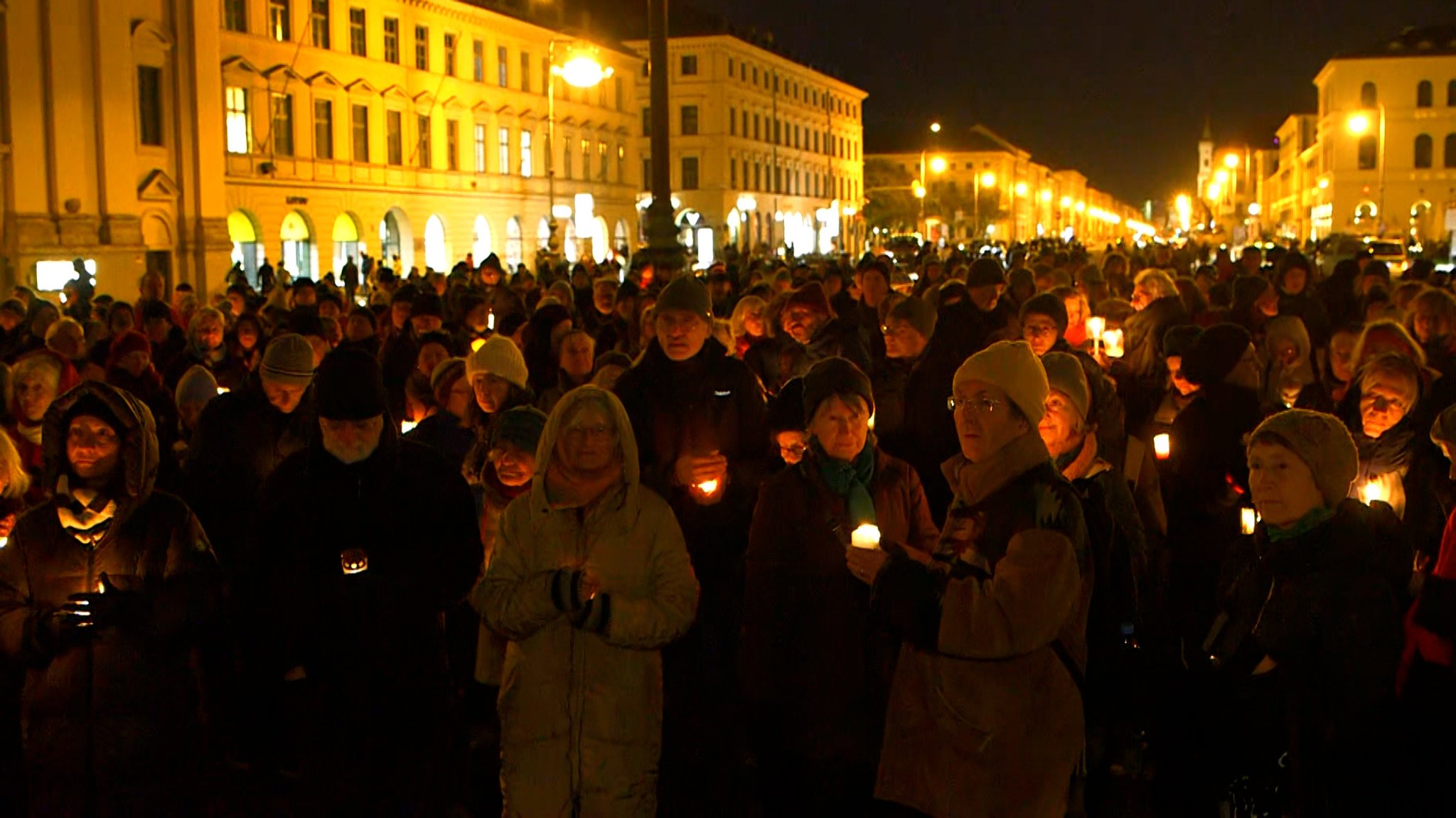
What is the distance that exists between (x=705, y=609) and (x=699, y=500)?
57 cm

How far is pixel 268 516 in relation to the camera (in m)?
4.88

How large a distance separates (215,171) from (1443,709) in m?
36.1

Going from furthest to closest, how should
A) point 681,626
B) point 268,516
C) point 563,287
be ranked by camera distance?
point 563,287 < point 268,516 < point 681,626

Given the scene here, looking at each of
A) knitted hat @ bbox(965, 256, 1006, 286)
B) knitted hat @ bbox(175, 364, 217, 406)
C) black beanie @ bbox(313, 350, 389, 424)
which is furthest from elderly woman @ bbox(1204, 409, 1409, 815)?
knitted hat @ bbox(175, 364, 217, 406)

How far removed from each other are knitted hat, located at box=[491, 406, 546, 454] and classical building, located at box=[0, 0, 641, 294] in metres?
21.8

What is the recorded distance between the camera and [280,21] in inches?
1646

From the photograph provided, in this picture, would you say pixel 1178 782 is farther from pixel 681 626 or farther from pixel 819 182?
pixel 819 182

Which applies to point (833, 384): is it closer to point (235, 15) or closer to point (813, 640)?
point (813, 640)

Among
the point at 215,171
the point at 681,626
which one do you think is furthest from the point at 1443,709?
the point at 215,171

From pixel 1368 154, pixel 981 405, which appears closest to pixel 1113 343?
pixel 981 405

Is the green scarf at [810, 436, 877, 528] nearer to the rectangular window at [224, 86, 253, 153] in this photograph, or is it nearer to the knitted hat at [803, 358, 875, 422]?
the knitted hat at [803, 358, 875, 422]

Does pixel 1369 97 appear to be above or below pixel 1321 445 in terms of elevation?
above

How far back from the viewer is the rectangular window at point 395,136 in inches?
1895

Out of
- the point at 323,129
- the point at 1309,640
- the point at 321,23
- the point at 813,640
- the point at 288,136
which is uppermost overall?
the point at 321,23
